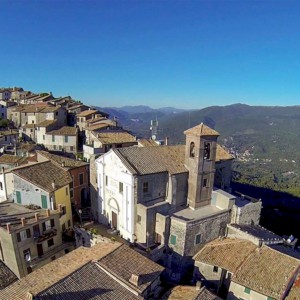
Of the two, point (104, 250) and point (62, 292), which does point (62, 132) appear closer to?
point (104, 250)

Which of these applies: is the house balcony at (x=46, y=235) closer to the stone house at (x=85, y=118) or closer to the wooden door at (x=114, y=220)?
the wooden door at (x=114, y=220)

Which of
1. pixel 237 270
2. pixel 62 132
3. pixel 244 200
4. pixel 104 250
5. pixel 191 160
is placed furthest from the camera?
pixel 62 132

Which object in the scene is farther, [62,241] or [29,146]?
[29,146]

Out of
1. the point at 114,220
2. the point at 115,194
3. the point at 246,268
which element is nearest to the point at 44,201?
the point at 115,194

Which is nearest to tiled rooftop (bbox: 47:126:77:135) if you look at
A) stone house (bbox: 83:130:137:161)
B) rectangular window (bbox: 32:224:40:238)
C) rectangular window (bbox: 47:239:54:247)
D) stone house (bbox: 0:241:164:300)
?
stone house (bbox: 83:130:137:161)

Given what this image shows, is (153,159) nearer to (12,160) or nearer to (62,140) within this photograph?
(12,160)

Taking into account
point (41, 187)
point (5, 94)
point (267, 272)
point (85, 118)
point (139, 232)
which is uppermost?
point (5, 94)

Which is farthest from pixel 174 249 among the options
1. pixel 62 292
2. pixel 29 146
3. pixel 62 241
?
pixel 29 146
